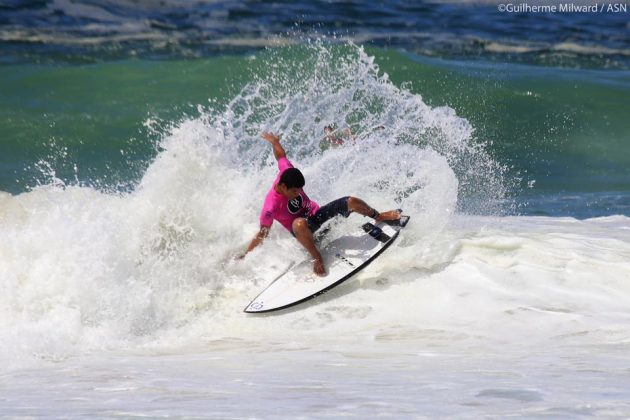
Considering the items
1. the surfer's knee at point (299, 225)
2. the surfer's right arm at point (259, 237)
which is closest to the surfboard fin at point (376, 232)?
the surfer's knee at point (299, 225)

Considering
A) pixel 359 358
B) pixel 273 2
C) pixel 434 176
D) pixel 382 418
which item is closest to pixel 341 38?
pixel 273 2

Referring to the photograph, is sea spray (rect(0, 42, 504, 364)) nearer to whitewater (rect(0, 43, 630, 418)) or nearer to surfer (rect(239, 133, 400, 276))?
whitewater (rect(0, 43, 630, 418))

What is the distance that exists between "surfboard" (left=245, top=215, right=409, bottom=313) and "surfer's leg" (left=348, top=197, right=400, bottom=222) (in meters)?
0.08

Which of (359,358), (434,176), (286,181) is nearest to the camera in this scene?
(359,358)

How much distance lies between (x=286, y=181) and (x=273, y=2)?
22.2 m

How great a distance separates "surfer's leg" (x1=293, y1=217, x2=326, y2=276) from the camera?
8367 mm

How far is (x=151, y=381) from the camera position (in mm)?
6371

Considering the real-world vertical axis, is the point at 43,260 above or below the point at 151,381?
above

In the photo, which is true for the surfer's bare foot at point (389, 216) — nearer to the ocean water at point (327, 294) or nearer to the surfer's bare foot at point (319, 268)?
the ocean water at point (327, 294)

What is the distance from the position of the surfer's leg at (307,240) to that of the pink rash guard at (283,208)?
0.10m

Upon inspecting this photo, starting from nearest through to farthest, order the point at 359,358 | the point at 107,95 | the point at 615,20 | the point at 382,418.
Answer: the point at 382,418, the point at 359,358, the point at 107,95, the point at 615,20

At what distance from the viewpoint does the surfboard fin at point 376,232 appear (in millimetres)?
8685

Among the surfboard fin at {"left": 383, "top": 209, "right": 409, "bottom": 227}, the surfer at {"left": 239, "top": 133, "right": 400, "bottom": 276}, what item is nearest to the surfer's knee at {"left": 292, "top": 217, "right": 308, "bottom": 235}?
the surfer at {"left": 239, "top": 133, "right": 400, "bottom": 276}

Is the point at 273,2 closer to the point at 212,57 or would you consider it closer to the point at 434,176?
the point at 212,57
